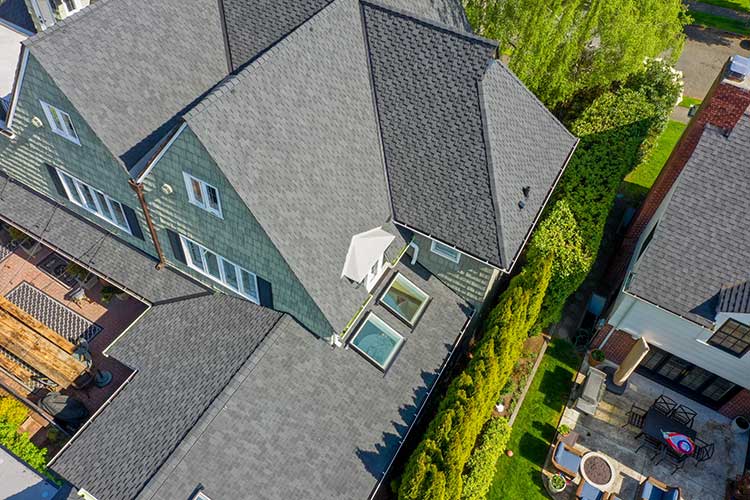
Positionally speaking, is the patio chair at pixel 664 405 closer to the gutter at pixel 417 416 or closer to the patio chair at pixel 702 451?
the patio chair at pixel 702 451

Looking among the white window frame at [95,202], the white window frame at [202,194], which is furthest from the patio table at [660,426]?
the white window frame at [95,202]

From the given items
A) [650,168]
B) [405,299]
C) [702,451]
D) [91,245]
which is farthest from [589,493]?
[91,245]

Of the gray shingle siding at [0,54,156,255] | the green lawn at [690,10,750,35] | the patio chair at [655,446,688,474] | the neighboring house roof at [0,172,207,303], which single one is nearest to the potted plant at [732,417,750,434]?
the patio chair at [655,446,688,474]

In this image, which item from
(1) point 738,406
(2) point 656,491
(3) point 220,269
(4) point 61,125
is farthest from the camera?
(1) point 738,406

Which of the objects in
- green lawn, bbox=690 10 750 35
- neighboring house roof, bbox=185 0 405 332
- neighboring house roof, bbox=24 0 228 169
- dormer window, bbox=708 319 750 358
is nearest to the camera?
neighboring house roof, bbox=185 0 405 332

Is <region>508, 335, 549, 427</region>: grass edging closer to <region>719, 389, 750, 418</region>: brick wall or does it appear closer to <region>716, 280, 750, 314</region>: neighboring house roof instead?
<region>716, 280, 750, 314</region>: neighboring house roof

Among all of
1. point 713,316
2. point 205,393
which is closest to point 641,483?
point 713,316

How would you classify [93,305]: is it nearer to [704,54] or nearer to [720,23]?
[704,54]
